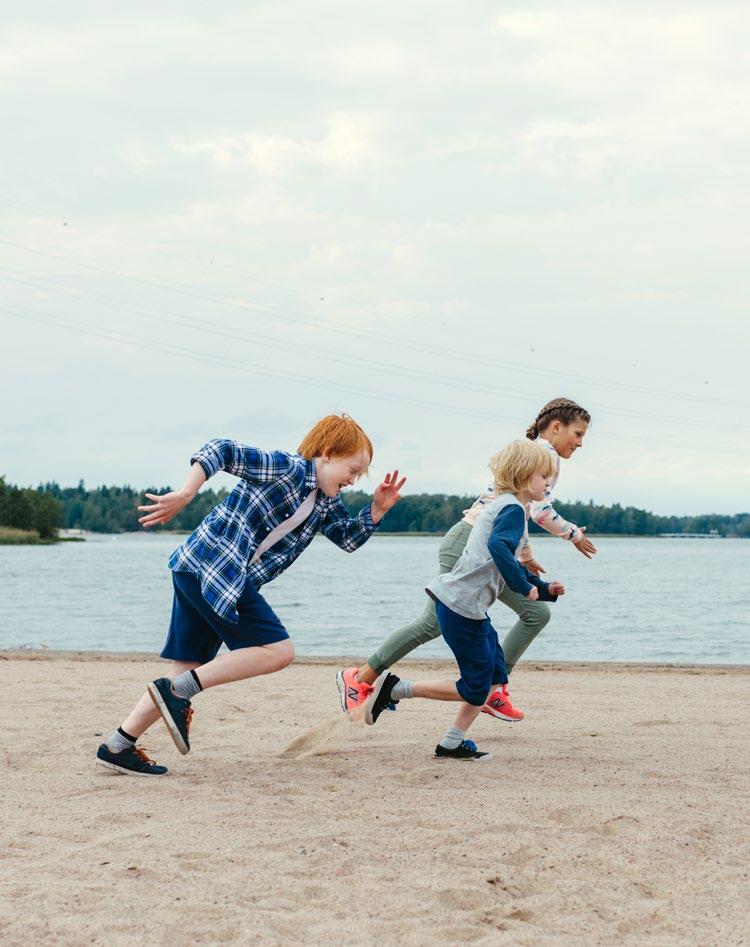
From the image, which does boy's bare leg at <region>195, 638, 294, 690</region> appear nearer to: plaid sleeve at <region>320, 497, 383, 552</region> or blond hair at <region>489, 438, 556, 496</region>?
plaid sleeve at <region>320, 497, 383, 552</region>

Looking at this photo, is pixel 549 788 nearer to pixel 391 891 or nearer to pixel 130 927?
pixel 391 891

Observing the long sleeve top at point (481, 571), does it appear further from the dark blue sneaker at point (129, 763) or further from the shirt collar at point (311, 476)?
A: the dark blue sneaker at point (129, 763)

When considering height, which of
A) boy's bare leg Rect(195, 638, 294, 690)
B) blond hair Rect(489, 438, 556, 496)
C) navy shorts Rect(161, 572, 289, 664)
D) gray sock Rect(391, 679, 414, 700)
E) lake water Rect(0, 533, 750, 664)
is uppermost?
blond hair Rect(489, 438, 556, 496)

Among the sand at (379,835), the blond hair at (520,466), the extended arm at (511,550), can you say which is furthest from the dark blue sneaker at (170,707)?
the blond hair at (520,466)

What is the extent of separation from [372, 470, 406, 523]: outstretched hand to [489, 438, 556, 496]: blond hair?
1.70ft

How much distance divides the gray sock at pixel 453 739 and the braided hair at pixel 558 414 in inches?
69.8

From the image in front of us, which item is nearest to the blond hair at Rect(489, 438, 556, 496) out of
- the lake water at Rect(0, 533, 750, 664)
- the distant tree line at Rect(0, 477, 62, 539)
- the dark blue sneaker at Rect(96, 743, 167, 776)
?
the dark blue sneaker at Rect(96, 743, 167, 776)

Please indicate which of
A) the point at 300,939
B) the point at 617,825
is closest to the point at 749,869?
the point at 617,825

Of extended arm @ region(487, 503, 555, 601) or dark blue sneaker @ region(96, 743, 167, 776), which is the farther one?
dark blue sneaker @ region(96, 743, 167, 776)

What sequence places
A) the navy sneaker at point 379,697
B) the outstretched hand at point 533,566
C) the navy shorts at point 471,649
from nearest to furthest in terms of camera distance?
1. the navy shorts at point 471,649
2. the navy sneaker at point 379,697
3. the outstretched hand at point 533,566

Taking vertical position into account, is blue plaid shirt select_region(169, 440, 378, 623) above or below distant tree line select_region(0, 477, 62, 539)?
above

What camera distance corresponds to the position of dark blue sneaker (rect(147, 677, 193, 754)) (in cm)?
527

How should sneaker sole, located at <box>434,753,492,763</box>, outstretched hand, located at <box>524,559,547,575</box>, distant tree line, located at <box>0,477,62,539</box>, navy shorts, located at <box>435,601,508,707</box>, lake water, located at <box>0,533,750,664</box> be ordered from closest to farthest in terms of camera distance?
navy shorts, located at <box>435,601,508,707</box>
sneaker sole, located at <box>434,753,492,763</box>
outstretched hand, located at <box>524,559,547,575</box>
lake water, located at <box>0,533,750,664</box>
distant tree line, located at <box>0,477,62,539</box>

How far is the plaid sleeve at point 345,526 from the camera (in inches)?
225
